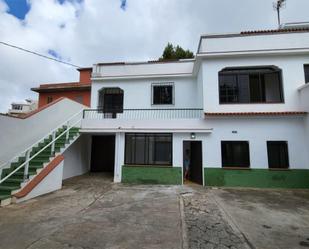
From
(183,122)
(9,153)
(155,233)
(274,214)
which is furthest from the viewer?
(183,122)

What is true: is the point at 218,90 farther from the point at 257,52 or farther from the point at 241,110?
the point at 257,52

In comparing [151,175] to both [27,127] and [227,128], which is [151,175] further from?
[27,127]

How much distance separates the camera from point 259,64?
31.8ft

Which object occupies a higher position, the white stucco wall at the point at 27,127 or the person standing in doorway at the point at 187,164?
the white stucco wall at the point at 27,127

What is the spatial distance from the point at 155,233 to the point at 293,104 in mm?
8919

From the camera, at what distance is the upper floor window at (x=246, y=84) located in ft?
31.8

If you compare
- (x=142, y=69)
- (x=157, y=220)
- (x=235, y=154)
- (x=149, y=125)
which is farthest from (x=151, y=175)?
(x=142, y=69)

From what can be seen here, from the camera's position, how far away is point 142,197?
7312 millimetres

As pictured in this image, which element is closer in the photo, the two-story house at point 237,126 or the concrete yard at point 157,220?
the concrete yard at point 157,220

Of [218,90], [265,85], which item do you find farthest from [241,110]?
[265,85]

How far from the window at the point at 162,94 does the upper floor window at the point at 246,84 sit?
130 inches

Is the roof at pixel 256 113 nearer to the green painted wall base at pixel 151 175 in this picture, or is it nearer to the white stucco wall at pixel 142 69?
the green painted wall base at pixel 151 175

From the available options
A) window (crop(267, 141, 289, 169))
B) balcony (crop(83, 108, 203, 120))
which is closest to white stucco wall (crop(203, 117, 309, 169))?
window (crop(267, 141, 289, 169))

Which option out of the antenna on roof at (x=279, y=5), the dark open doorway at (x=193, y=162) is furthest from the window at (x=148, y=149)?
the antenna on roof at (x=279, y=5)
